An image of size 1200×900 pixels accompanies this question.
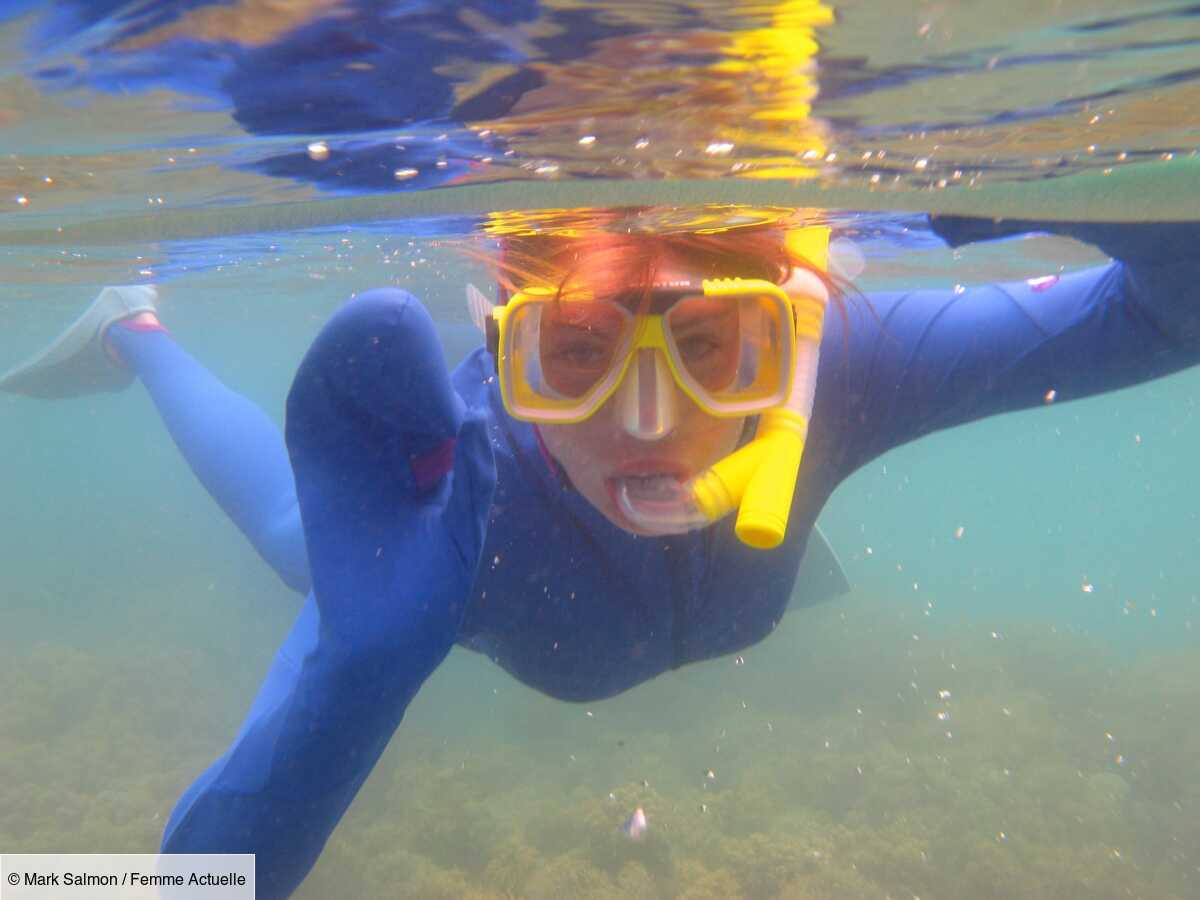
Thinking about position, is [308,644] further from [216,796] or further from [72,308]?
[72,308]

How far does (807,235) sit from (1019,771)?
11781 mm

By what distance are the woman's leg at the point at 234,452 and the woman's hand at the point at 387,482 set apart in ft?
9.99

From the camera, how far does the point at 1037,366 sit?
431cm

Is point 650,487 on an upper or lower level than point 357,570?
upper

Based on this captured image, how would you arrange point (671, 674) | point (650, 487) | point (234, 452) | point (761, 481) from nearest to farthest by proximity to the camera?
point (761, 481) < point (650, 487) < point (234, 452) < point (671, 674)

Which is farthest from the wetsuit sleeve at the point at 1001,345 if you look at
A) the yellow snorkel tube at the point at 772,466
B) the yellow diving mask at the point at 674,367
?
the yellow diving mask at the point at 674,367

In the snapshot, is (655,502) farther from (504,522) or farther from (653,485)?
(504,522)

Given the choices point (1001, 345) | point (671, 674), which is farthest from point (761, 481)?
point (671, 674)

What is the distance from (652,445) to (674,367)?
1.24 ft

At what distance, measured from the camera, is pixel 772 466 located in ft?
10.7

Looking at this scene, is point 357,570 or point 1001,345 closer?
point 357,570

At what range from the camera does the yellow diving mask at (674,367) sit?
3402 millimetres

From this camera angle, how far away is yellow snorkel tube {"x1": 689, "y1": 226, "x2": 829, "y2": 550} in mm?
3041

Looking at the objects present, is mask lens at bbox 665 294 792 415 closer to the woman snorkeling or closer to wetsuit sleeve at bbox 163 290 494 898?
the woman snorkeling
